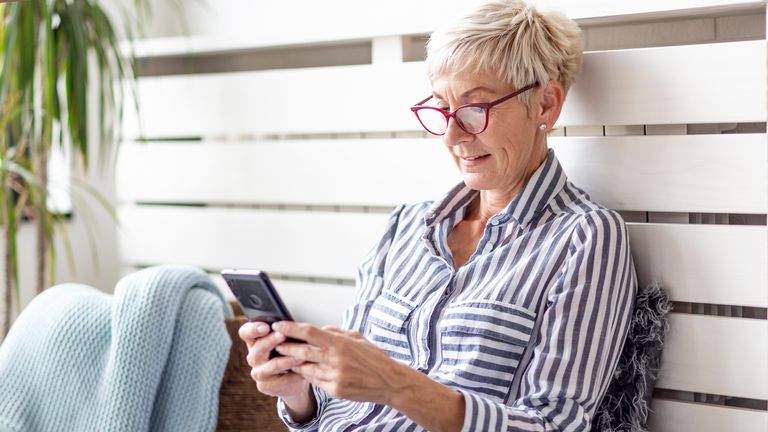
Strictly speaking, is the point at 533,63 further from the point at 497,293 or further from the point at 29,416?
the point at 29,416

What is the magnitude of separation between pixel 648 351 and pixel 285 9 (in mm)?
1679

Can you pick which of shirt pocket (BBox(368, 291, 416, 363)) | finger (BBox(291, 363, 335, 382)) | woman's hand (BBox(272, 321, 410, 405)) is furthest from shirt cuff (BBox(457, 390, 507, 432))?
shirt pocket (BBox(368, 291, 416, 363))

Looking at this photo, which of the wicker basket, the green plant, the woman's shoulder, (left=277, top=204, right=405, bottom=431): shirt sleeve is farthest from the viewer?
the green plant

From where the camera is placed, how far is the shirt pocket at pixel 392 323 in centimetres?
175

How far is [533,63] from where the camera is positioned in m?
1.63

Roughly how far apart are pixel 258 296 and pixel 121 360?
654 millimetres

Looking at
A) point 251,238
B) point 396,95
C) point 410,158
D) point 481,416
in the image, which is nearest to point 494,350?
point 481,416

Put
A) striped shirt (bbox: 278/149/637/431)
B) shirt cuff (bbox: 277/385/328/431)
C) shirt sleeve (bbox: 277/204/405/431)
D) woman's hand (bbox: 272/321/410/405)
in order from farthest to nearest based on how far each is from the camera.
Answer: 1. shirt sleeve (bbox: 277/204/405/431)
2. shirt cuff (bbox: 277/385/328/431)
3. striped shirt (bbox: 278/149/637/431)
4. woman's hand (bbox: 272/321/410/405)

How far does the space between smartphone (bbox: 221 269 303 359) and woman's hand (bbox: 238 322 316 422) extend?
0.02m

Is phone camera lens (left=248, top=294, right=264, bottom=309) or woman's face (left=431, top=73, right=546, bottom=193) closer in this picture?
phone camera lens (left=248, top=294, right=264, bottom=309)

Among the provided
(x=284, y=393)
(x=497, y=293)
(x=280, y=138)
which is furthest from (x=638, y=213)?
(x=280, y=138)

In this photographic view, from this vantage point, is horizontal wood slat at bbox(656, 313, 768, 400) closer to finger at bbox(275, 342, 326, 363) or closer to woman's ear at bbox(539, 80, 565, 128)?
woman's ear at bbox(539, 80, 565, 128)

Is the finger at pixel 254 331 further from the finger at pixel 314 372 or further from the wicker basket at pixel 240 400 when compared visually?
the wicker basket at pixel 240 400

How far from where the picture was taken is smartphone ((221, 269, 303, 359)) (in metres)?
1.44
